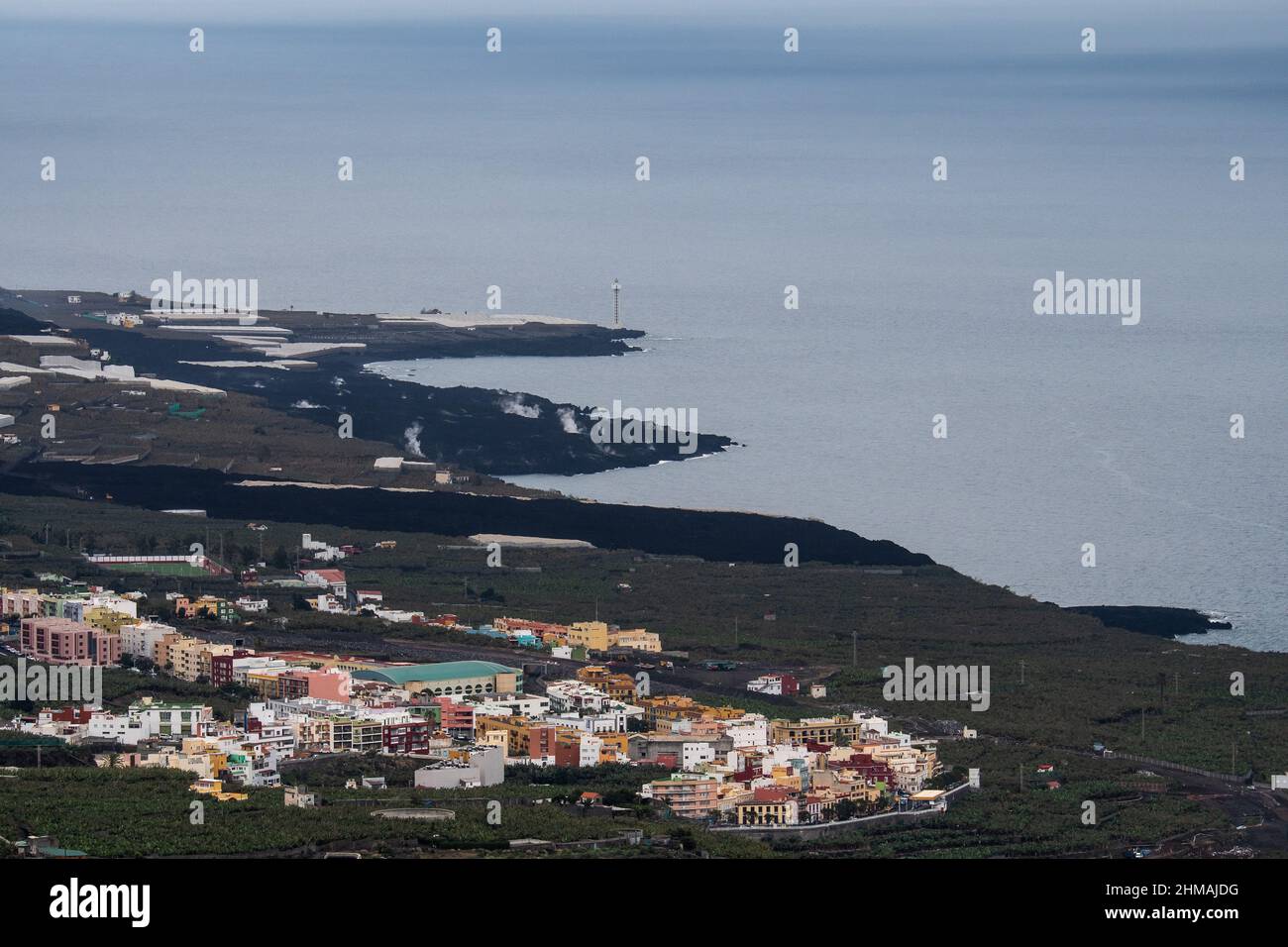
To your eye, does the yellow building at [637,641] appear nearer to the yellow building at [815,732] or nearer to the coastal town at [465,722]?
the coastal town at [465,722]

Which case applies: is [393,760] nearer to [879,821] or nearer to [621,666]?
[879,821]

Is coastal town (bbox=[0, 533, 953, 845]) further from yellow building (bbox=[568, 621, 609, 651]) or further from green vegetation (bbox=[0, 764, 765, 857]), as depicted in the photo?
green vegetation (bbox=[0, 764, 765, 857])

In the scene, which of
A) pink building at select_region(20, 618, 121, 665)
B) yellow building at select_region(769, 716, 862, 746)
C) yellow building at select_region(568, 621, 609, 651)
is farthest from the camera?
yellow building at select_region(568, 621, 609, 651)

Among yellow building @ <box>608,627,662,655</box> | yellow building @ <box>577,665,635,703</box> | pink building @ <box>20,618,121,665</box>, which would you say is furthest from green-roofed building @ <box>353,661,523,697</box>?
yellow building @ <box>608,627,662,655</box>

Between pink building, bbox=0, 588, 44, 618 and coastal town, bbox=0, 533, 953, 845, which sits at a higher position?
pink building, bbox=0, 588, 44, 618

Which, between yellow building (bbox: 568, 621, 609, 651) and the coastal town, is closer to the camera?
the coastal town

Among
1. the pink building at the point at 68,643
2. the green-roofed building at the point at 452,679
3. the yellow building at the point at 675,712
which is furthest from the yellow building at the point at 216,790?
the pink building at the point at 68,643
